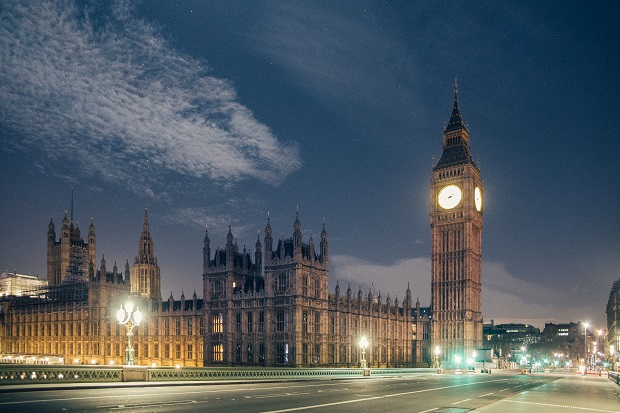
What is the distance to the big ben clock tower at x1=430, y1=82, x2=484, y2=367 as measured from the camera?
11362 centimetres

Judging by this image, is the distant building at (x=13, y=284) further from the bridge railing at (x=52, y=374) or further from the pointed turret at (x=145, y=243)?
the bridge railing at (x=52, y=374)

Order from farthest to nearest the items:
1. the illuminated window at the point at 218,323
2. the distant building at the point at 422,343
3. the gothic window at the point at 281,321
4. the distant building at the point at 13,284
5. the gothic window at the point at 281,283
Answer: the distant building at the point at 13,284 < the distant building at the point at 422,343 < the illuminated window at the point at 218,323 < the gothic window at the point at 281,283 < the gothic window at the point at 281,321

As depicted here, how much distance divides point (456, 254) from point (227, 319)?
53780 millimetres

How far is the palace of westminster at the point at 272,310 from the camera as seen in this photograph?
79.6 metres

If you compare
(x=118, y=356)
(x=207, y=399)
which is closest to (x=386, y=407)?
(x=207, y=399)

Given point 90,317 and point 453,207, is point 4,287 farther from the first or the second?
point 453,207

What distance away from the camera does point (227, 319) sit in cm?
8412

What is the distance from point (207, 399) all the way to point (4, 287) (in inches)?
7668

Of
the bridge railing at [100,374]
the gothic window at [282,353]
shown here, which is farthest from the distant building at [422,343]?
the bridge railing at [100,374]

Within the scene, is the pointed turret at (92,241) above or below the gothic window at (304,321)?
above

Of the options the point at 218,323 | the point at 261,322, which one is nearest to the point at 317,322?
the point at 261,322

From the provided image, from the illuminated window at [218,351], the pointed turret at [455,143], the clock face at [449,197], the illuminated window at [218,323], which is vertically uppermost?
the pointed turret at [455,143]

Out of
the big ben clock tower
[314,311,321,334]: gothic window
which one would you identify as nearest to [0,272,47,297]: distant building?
the big ben clock tower

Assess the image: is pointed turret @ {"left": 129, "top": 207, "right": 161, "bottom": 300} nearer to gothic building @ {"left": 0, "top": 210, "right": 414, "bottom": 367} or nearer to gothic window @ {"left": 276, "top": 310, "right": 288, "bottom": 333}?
gothic building @ {"left": 0, "top": 210, "right": 414, "bottom": 367}
